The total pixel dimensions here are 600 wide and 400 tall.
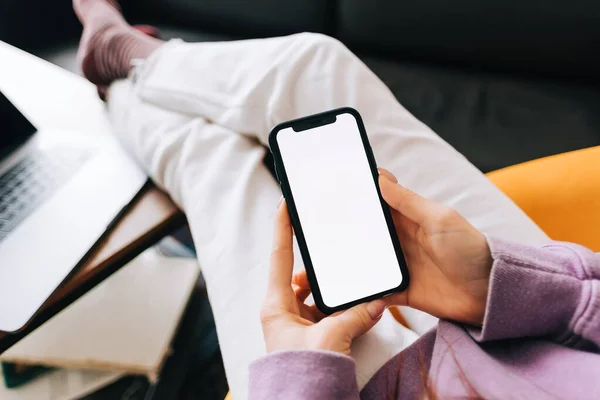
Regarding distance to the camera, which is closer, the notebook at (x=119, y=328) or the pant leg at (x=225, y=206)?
the pant leg at (x=225, y=206)

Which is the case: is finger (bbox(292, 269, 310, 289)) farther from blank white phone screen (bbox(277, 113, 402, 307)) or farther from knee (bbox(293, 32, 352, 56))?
knee (bbox(293, 32, 352, 56))

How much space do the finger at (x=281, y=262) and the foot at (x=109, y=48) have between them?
0.47 m

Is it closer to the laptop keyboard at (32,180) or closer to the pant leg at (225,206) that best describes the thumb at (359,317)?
the pant leg at (225,206)

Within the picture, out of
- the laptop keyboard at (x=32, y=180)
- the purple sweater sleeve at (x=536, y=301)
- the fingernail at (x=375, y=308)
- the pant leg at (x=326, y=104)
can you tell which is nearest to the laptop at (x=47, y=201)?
the laptop keyboard at (x=32, y=180)

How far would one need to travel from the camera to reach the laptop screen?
0.66 metres

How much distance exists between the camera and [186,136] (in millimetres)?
629

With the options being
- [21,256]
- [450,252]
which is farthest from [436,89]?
[21,256]

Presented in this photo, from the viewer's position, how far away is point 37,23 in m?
1.03

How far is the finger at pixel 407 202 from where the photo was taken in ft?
1.45

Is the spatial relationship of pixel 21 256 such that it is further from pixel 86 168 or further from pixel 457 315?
pixel 457 315

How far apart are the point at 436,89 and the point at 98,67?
25.3 inches

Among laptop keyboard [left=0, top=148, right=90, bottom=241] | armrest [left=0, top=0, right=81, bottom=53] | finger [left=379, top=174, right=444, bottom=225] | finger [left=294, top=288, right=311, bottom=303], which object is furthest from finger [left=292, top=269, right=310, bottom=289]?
armrest [left=0, top=0, right=81, bottom=53]

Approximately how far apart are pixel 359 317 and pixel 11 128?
58cm

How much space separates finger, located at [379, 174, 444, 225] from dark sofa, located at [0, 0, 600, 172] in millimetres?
399
